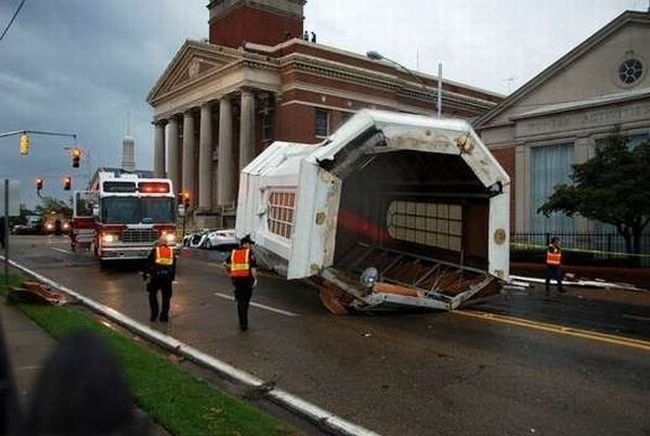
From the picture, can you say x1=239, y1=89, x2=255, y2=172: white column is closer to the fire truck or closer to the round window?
the fire truck

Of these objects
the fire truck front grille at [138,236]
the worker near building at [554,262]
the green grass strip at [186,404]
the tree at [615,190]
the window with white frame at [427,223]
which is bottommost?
the green grass strip at [186,404]

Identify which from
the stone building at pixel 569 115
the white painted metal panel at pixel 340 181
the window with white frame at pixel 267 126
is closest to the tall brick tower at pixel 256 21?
the window with white frame at pixel 267 126

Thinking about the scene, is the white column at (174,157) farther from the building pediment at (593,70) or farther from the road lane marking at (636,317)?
the road lane marking at (636,317)

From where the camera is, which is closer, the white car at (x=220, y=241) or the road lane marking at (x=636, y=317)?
the road lane marking at (x=636, y=317)

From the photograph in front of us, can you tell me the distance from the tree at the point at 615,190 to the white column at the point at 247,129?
111 ft

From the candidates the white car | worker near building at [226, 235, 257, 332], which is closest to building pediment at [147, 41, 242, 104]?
the white car

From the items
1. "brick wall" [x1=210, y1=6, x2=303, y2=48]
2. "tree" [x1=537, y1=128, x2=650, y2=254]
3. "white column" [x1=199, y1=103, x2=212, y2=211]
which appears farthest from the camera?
"brick wall" [x1=210, y1=6, x2=303, y2=48]

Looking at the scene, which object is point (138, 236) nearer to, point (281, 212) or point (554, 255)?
point (281, 212)

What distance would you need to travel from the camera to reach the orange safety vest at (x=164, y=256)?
12383 mm

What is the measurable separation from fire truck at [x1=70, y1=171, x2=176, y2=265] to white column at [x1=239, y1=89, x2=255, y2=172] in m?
30.4

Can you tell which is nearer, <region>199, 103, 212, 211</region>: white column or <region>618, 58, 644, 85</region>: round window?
<region>618, 58, 644, 85</region>: round window

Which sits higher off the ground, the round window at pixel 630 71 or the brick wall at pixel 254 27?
the brick wall at pixel 254 27

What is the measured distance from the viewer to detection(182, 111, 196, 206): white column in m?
62.0

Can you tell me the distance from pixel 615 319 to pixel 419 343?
17.2 ft
